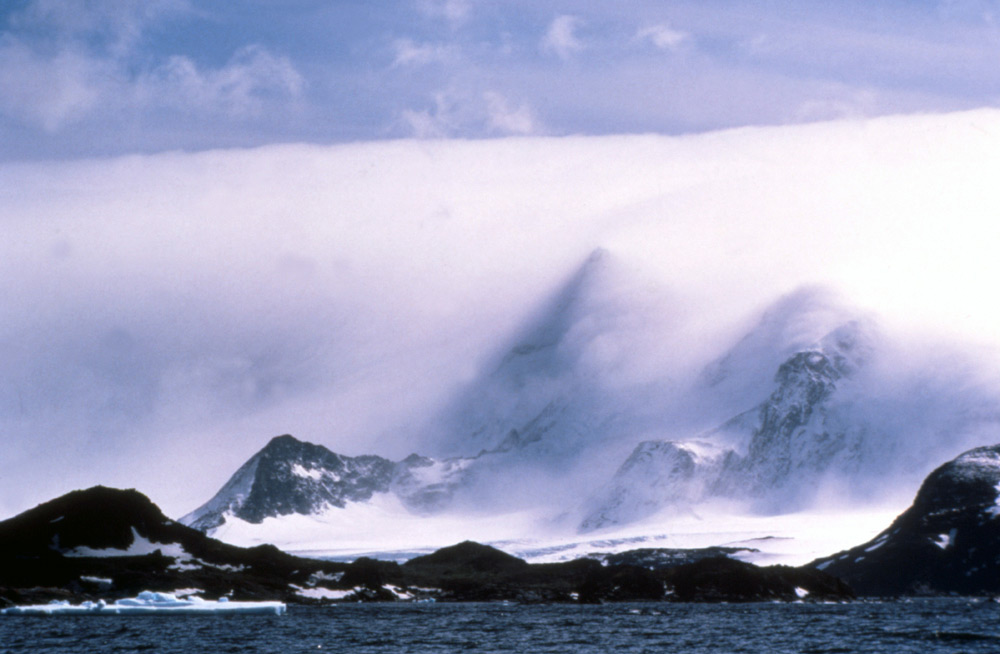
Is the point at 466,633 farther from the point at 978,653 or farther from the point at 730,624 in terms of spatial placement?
the point at 978,653

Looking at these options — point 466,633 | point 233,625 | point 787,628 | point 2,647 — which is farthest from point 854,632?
point 2,647

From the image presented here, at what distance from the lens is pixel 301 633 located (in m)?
168

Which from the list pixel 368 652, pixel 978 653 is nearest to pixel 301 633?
pixel 368 652

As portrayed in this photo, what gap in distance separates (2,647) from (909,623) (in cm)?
12628

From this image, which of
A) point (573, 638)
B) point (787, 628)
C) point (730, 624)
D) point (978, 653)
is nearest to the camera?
point (978, 653)

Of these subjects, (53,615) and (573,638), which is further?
(53,615)

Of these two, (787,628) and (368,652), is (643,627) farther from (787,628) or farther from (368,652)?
(368,652)

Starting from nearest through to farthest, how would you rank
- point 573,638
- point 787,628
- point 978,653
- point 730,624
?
point 978,653 < point 573,638 < point 787,628 < point 730,624

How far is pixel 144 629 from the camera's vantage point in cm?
16962

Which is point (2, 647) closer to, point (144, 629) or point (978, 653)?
point (144, 629)

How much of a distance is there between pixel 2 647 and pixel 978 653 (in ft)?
333

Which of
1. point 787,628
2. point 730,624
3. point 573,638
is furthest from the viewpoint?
point 730,624

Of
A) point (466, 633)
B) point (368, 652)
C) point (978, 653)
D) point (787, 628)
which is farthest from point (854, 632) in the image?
point (368, 652)

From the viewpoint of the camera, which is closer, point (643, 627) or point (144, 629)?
point (144, 629)
